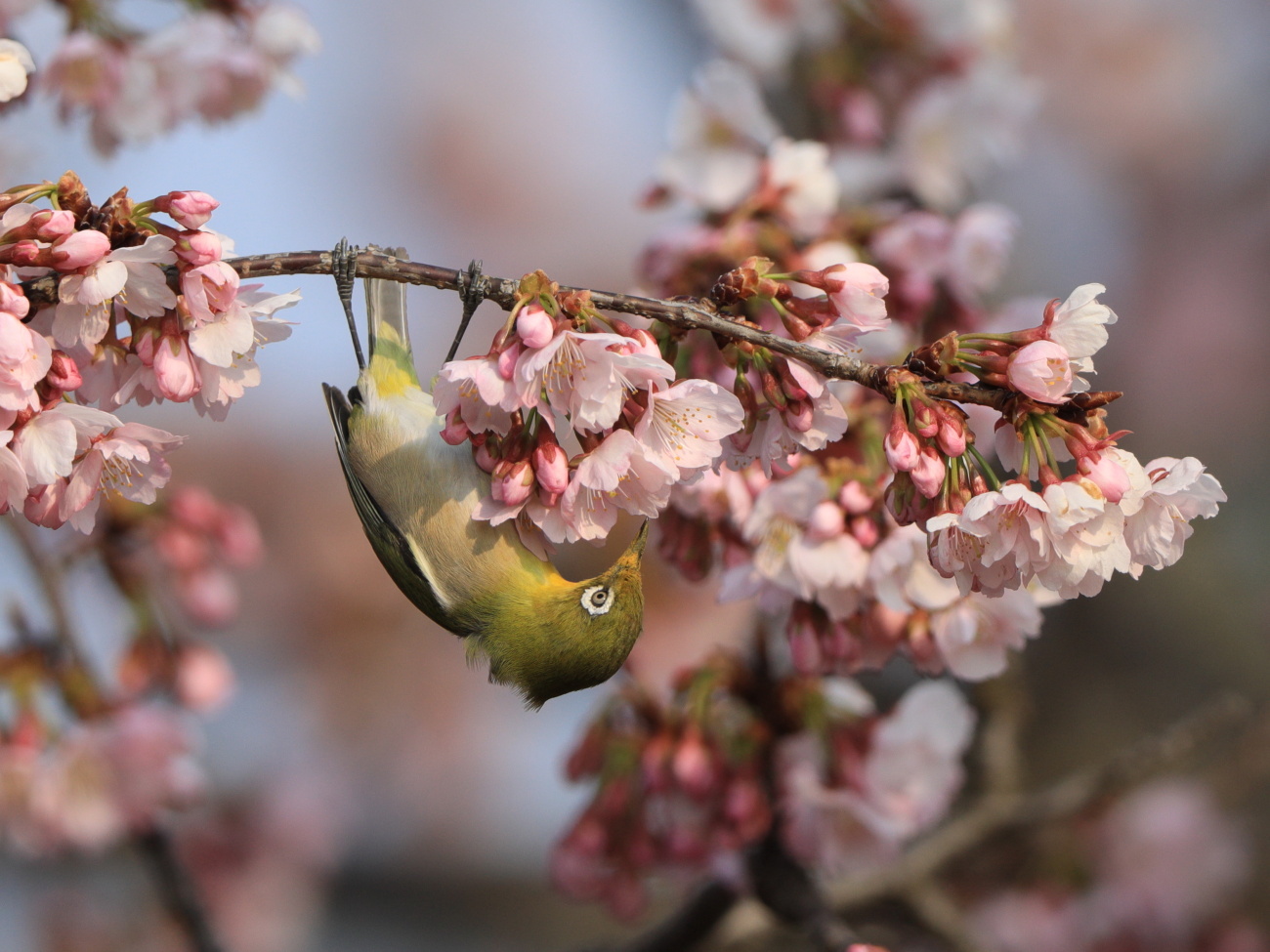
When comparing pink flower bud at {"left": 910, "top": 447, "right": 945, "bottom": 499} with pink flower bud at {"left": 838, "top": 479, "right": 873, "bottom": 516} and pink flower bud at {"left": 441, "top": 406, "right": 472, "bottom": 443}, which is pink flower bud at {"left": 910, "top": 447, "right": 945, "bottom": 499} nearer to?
pink flower bud at {"left": 838, "top": 479, "right": 873, "bottom": 516}

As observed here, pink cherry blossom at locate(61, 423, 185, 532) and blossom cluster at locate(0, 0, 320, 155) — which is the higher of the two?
blossom cluster at locate(0, 0, 320, 155)

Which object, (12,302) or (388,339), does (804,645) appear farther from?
(12,302)

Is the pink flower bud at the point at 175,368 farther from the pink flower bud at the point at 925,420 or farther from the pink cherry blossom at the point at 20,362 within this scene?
the pink flower bud at the point at 925,420

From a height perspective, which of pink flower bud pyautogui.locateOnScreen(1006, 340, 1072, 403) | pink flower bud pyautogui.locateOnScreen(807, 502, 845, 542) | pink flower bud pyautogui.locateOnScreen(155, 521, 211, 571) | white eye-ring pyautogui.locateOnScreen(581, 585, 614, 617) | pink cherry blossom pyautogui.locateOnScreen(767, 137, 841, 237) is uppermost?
pink cherry blossom pyautogui.locateOnScreen(767, 137, 841, 237)

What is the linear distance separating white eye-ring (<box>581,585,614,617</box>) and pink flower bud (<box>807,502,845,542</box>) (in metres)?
0.46

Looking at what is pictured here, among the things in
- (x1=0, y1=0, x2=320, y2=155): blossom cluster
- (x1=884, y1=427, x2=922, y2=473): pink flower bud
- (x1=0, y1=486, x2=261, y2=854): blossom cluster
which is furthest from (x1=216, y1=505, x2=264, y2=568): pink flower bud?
(x1=884, y1=427, x2=922, y2=473): pink flower bud

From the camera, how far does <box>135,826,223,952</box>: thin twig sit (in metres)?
3.43

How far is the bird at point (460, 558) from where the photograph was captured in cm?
236

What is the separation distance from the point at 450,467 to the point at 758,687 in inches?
47.3

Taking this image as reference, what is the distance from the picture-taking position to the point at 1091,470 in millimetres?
1596

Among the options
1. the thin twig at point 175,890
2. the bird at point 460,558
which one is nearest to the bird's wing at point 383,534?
the bird at point 460,558

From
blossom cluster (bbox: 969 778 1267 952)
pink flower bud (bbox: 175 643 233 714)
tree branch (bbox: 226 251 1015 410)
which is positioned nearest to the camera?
tree branch (bbox: 226 251 1015 410)

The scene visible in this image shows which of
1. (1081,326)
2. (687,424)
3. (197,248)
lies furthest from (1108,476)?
(197,248)

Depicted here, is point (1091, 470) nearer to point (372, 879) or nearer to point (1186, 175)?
point (372, 879)
